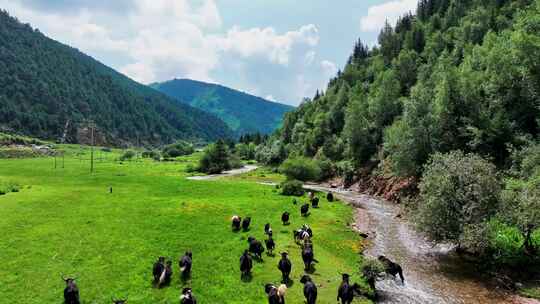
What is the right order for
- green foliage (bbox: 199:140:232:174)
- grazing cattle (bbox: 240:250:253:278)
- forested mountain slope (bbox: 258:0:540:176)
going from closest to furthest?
1. grazing cattle (bbox: 240:250:253:278)
2. forested mountain slope (bbox: 258:0:540:176)
3. green foliage (bbox: 199:140:232:174)

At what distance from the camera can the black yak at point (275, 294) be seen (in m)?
23.0

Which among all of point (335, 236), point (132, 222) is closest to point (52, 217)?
point (132, 222)

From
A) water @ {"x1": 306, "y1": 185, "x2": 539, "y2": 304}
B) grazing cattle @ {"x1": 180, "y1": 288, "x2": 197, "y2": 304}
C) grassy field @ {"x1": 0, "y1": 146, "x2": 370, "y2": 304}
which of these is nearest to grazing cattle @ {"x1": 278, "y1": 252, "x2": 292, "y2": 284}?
grassy field @ {"x1": 0, "y1": 146, "x2": 370, "y2": 304}

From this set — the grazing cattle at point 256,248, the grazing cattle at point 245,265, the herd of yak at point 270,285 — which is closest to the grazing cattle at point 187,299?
the herd of yak at point 270,285

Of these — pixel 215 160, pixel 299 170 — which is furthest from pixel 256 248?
pixel 215 160

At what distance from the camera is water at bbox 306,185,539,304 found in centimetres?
2736

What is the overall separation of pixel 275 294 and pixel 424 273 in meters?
16.2

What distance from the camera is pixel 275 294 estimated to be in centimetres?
2312

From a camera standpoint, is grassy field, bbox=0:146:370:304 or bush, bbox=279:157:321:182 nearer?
grassy field, bbox=0:146:370:304

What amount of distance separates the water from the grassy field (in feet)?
10.5

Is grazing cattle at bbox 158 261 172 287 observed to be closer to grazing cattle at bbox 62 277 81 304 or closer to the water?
grazing cattle at bbox 62 277 81 304

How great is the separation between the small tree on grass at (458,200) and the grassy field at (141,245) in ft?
26.8

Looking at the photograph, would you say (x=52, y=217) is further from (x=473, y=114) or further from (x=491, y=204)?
(x=473, y=114)

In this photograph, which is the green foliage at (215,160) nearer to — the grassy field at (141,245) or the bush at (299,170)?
the bush at (299,170)
